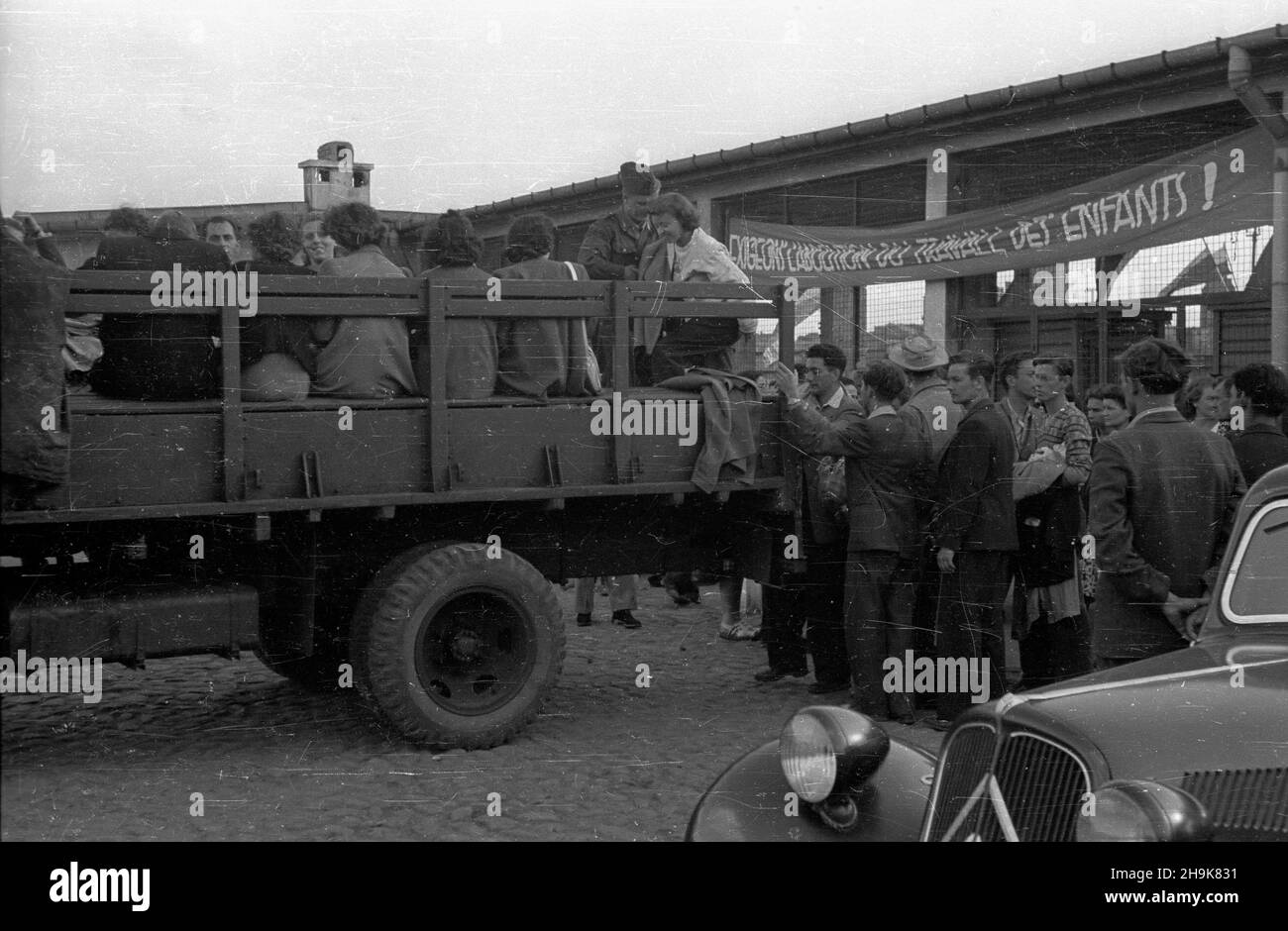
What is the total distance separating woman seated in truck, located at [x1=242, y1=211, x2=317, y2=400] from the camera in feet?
18.6

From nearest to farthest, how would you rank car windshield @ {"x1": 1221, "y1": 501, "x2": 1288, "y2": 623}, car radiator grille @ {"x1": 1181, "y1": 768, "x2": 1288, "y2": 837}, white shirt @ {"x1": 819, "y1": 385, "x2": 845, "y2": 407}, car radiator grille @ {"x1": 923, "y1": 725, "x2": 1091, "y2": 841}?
car radiator grille @ {"x1": 1181, "y1": 768, "x2": 1288, "y2": 837} < car radiator grille @ {"x1": 923, "y1": 725, "x2": 1091, "y2": 841} < car windshield @ {"x1": 1221, "y1": 501, "x2": 1288, "y2": 623} < white shirt @ {"x1": 819, "y1": 385, "x2": 845, "y2": 407}

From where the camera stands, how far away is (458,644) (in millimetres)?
6078

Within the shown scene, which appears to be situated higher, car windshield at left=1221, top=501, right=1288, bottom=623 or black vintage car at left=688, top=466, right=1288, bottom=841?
car windshield at left=1221, top=501, right=1288, bottom=623

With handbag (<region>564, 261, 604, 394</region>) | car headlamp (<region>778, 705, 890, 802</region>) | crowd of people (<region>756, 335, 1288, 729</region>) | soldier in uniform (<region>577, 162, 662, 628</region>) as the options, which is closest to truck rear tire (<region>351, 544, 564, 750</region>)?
handbag (<region>564, 261, 604, 394</region>)

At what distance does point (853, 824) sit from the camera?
3729 millimetres

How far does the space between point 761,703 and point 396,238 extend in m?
3.09

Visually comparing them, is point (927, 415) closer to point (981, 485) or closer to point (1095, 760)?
point (981, 485)

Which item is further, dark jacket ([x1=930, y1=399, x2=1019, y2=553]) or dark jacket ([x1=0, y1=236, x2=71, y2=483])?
dark jacket ([x1=930, y1=399, x2=1019, y2=553])

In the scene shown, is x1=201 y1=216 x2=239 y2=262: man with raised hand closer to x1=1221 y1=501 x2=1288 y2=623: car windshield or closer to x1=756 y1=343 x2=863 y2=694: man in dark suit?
x1=756 y1=343 x2=863 y2=694: man in dark suit

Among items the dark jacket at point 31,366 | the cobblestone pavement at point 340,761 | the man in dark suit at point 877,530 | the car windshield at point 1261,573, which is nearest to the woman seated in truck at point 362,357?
the dark jacket at point 31,366

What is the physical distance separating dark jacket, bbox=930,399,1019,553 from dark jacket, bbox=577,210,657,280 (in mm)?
2136

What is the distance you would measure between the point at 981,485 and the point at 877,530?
587 millimetres
